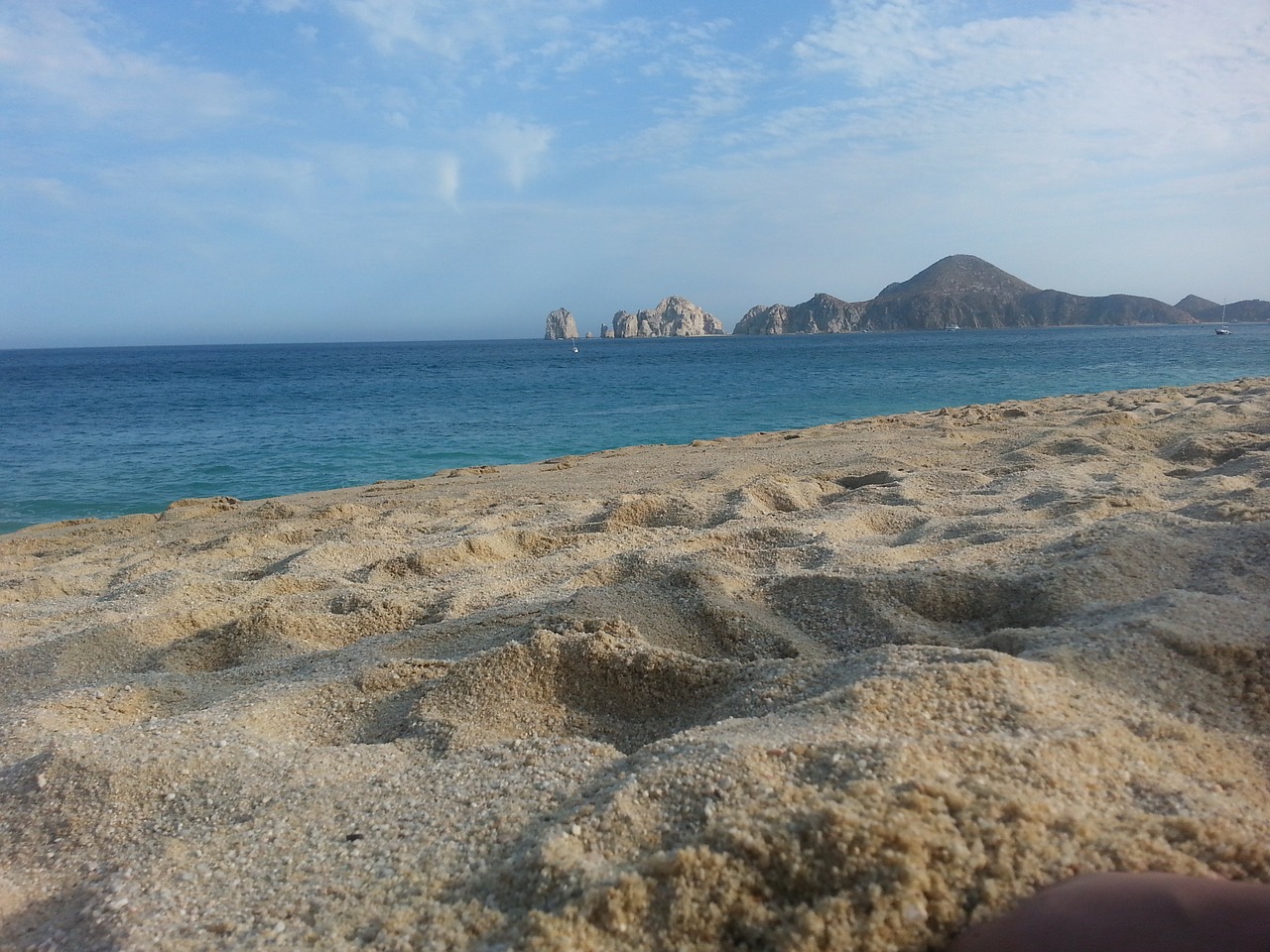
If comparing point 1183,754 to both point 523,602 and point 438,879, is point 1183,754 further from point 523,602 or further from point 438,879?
point 523,602

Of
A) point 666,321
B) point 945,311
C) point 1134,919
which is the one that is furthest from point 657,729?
point 666,321

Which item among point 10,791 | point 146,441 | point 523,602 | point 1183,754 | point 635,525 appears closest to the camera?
point 1183,754

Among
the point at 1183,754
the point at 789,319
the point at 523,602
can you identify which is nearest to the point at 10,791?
the point at 523,602

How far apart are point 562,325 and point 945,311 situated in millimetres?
73939

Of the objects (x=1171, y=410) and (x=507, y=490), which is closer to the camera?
(x=507, y=490)

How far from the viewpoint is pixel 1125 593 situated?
3104 mm

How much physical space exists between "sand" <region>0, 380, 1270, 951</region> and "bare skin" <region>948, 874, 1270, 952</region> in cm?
6

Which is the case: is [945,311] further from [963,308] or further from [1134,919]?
[1134,919]

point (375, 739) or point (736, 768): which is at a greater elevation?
point (736, 768)

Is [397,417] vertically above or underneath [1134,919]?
underneath

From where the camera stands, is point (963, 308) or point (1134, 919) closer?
point (1134, 919)

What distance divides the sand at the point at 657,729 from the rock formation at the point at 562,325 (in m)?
161

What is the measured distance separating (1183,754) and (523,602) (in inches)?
108

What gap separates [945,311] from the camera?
127 m
